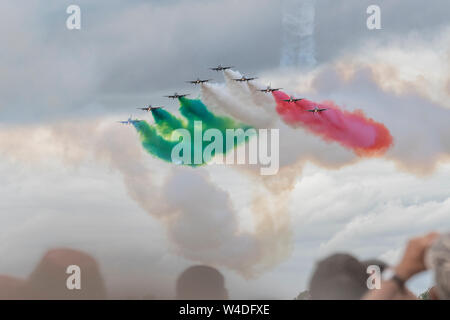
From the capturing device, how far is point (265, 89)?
10975cm

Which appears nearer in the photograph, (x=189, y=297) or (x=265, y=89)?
(x=265, y=89)

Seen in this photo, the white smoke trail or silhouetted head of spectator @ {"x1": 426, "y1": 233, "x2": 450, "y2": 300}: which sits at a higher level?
the white smoke trail

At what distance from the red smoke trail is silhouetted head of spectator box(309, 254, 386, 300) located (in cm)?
2206

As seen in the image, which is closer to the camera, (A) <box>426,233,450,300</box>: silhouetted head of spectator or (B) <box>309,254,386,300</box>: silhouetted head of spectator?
(A) <box>426,233,450,300</box>: silhouetted head of spectator

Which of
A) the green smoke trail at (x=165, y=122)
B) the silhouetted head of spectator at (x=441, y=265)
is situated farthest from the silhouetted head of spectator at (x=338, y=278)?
the green smoke trail at (x=165, y=122)

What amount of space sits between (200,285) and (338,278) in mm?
19327

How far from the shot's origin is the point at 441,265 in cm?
12081

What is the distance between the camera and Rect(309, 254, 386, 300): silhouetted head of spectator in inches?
Answer: 5148

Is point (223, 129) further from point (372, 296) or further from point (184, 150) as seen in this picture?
point (372, 296)

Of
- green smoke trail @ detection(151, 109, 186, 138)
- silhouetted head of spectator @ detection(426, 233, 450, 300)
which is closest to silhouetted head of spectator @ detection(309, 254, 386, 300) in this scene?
silhouetted head of spectator @ detection(426, 233, 450, 300)

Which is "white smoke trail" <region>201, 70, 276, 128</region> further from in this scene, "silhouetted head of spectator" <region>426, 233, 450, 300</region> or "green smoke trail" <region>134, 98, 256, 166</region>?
"silhouetted head of spectator" <region>426, 233, 450, 300</region>
